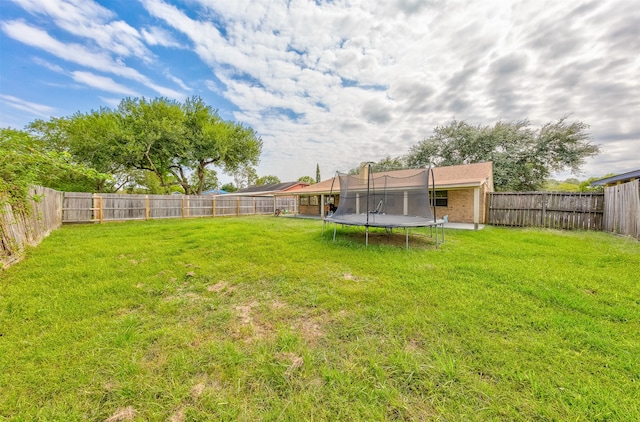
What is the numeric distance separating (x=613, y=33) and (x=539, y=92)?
603 cm

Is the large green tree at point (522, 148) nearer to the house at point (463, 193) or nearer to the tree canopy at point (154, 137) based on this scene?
the house at point (463, 193)

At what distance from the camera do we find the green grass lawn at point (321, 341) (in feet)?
4.63

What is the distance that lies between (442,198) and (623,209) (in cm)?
528

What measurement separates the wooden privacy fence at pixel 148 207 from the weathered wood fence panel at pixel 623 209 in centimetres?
1759

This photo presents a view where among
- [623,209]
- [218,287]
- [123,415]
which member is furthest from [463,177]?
[123,415]

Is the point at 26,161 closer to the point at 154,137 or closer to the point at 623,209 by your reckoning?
the point at 623,209

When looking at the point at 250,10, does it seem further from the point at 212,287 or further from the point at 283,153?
the point at 283,153

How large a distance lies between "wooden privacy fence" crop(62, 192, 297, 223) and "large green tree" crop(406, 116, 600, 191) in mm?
16928

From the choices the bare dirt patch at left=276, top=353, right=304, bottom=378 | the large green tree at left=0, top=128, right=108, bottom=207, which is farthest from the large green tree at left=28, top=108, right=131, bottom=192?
the bare dirt patch at left=276, top=353, right=304, bottom=378

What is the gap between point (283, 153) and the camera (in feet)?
62.1

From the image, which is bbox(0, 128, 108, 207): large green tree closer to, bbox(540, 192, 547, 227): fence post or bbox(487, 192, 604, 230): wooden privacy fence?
bbox(487, 192, 604, 230): wooden privacy fence

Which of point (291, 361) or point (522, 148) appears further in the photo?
point (522, 148)

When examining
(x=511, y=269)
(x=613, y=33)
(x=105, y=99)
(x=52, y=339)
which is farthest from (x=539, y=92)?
(x=105, y=99)

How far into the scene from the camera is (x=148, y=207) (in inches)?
478
